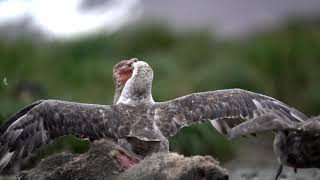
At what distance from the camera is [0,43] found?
1902 cm

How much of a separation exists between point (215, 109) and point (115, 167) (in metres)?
1.81

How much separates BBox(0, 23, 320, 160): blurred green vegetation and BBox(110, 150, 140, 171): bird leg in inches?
167

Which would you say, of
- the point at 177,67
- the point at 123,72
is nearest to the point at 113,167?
the point at 123,72

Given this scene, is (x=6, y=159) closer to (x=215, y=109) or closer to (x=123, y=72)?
(x=123, y=72)

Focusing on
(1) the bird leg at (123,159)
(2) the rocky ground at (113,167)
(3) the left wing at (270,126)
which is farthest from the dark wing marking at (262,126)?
(1) the bird leg at (123,159)

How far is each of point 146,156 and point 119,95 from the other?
210 cm

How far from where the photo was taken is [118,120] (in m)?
10.5

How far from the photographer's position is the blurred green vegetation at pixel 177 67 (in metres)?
15.5

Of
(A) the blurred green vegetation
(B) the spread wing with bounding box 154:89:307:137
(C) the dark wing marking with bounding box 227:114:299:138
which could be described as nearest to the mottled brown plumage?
(B) the spread wing with bounding box 154:89:307:137

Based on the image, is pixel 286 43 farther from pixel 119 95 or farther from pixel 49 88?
pixel 119 95

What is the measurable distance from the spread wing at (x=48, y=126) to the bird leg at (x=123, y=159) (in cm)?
69

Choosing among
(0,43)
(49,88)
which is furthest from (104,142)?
(0,43)

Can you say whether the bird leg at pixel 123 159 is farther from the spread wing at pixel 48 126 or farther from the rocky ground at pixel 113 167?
the spread wing at pixel 48 126

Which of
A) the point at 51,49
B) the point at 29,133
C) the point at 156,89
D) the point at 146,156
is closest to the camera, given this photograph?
the point at 146,156
